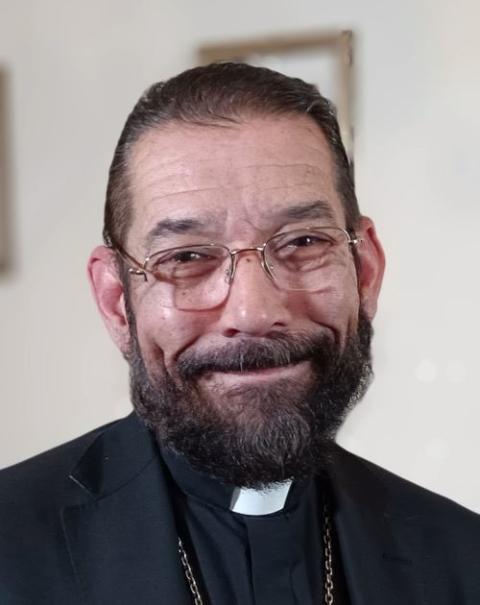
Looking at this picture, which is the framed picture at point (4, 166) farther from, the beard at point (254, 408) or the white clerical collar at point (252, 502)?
the white clerical collar at point (252, 502)

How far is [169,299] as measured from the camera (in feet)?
4.51

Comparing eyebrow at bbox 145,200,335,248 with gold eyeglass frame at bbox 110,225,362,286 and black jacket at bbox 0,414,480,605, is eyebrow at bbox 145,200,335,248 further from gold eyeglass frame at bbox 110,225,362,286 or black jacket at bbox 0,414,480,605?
black jacket at bbox 0,414,480,605

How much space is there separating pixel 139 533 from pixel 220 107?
1.87 ft

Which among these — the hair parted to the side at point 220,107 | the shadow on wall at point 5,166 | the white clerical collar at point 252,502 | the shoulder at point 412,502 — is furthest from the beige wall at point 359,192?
Answer: the white clerical collar at point 252,502

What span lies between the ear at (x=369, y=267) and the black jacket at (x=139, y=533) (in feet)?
0.79

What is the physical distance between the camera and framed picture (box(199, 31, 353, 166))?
2.01 meters

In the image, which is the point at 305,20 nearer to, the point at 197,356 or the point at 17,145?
the point at 17,145

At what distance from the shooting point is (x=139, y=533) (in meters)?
1.38

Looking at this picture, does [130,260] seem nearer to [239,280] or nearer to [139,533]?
[239,280]

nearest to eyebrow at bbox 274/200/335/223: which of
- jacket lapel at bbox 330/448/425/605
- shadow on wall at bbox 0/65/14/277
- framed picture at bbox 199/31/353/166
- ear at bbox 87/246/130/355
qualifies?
ear at bbox 87/246/130/355

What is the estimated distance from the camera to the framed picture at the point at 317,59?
6.61 feet

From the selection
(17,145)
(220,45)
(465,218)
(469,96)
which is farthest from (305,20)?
(17,145)

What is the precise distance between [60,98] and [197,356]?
3.34 feet

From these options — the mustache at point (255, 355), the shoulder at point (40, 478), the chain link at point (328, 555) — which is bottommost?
the chain link at point (328, 555)
